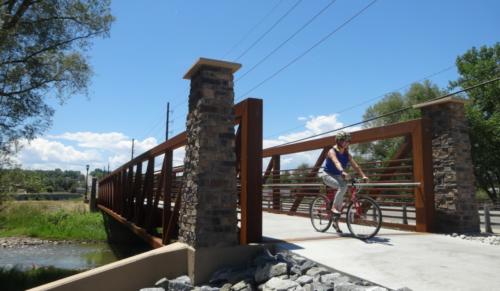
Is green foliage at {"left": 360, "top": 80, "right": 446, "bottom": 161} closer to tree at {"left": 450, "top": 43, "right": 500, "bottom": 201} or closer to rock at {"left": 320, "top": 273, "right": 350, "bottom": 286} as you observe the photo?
tree at {"left": 450, "top": 43, "right": 500, "bottom": 201}

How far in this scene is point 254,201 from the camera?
5.91 m

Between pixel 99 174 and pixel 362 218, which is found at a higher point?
pixel 99 174

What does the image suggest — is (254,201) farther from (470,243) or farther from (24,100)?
(24,100)

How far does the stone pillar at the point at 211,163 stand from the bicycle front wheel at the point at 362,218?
1.74 metres

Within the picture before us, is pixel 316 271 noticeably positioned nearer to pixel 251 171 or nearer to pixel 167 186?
pixel 251 171

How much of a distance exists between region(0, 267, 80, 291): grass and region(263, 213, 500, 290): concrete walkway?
9087mm

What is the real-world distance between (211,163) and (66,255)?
60.8 feet

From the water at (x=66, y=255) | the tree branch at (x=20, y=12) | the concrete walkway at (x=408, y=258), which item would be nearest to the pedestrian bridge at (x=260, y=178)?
the concrete walkway at (x=408, y=258)

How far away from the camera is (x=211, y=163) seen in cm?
570

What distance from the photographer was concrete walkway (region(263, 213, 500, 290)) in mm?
3891

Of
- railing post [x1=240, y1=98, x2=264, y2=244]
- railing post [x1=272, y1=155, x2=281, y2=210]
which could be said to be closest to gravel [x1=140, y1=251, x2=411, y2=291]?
railing post [x1=240, y1=98, x2=264, y2=244]

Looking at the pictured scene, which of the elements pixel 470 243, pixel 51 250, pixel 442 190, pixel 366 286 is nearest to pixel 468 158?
pixel 442 190

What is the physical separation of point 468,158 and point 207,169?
474 cm

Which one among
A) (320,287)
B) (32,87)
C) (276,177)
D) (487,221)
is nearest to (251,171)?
(320,287)
